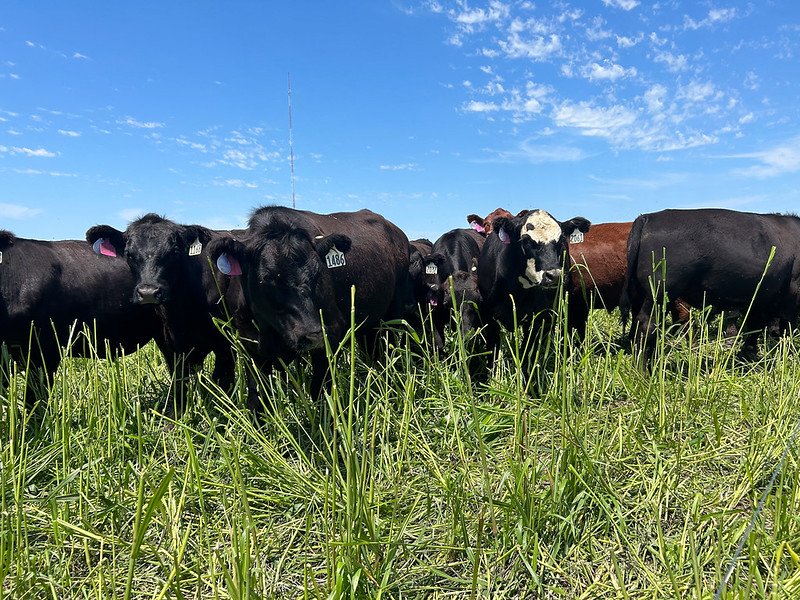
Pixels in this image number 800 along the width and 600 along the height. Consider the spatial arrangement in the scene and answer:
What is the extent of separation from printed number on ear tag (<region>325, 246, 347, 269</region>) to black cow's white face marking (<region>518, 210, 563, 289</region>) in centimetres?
221

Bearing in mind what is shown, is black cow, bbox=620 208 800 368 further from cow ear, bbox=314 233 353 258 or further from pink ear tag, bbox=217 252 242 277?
pink ear tag, bbox=217 252 242 277

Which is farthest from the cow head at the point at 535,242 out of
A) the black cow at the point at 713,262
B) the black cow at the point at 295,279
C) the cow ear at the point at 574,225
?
the black cow at the point at 295,279

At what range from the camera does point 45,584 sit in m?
2.32

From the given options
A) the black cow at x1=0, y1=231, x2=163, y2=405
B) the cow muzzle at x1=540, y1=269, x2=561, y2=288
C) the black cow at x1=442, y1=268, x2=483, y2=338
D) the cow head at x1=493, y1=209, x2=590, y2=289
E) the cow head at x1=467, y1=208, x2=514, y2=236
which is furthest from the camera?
the cow head at x1=467, y1=208, x2=514, y2=236

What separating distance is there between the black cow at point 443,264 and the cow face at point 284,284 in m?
3.06

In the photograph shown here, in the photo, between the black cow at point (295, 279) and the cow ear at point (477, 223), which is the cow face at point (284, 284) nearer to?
the black cow at point (295, 279)

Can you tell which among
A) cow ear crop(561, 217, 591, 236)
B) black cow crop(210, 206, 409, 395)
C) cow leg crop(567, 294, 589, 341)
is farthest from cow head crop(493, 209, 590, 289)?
black cow crop(210, 206, 409, 395)

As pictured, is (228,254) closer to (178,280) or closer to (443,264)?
(178,280)

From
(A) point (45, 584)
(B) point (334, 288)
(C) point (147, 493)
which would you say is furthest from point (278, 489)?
(B) point (334, 288)

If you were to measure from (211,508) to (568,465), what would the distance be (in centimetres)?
198

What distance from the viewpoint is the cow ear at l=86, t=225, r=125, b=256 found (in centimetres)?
535

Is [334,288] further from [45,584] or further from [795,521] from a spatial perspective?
[795,521]

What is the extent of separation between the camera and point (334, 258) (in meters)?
4.46

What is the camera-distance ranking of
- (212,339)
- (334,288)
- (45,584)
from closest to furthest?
(45,584) → (334,288) → (212,339)
